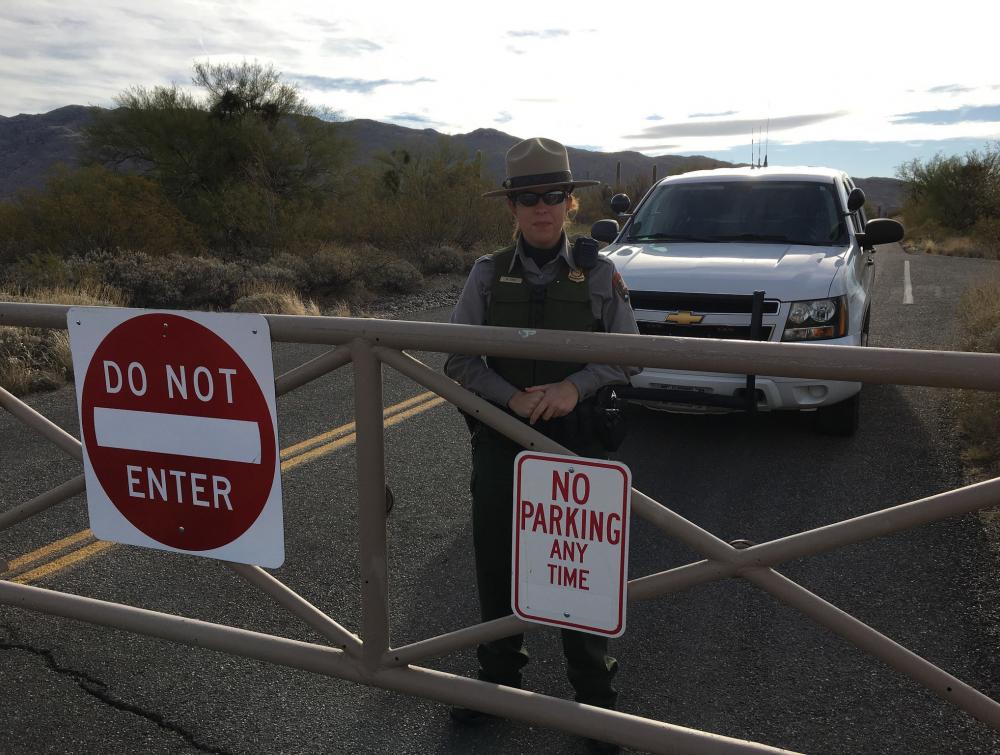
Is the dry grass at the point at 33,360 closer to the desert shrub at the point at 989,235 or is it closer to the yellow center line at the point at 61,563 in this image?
the yellow center line at the point at 61,563

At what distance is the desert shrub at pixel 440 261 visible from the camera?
18031mm

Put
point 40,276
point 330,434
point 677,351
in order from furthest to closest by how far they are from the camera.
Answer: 1. point 40,276
2. point 330,434
3. point 677,351

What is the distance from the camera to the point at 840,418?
5.77 metres

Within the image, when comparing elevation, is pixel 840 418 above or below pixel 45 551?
above

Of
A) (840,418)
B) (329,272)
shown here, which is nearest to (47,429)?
(840,418)

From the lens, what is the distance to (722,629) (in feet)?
11.1

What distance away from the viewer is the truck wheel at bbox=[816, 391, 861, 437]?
5672mm

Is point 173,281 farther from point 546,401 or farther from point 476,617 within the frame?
point 546,401

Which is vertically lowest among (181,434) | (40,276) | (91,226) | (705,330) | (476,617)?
(476,617)

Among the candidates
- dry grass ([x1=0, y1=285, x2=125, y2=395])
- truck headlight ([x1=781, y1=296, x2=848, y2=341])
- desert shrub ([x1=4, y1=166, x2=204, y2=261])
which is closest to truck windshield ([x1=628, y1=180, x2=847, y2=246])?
truck headlight ([x1=781, y1=296, x2=848, y2=341])

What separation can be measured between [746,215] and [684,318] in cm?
176

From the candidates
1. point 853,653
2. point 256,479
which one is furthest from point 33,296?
point 853,653

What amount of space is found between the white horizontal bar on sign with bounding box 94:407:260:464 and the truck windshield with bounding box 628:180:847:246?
4.86 metres

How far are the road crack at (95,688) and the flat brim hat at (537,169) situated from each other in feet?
6.50
